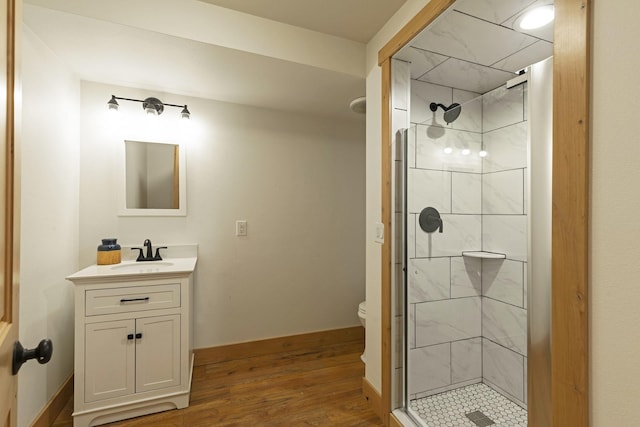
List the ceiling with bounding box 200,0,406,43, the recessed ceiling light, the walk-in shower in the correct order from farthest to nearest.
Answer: the walk-in shower < the ceiling with bounding box 200,0,406,43 < the recessed ceiling light

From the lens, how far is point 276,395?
78.2 inches

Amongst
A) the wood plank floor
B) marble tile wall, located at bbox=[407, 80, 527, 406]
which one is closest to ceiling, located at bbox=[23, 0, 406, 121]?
marble tile wall, located at bbox=[407, 80, 527, 406]

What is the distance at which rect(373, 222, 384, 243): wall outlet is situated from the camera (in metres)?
1.77

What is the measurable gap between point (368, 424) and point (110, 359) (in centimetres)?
155

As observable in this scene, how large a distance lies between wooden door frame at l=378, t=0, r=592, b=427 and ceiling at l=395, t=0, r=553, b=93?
669 millimetres

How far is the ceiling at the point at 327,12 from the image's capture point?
5.34ft

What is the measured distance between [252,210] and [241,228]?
183 mm

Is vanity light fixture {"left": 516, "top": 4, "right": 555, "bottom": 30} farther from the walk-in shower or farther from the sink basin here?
the sink basin

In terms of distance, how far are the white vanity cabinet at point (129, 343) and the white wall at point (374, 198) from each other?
1.17m

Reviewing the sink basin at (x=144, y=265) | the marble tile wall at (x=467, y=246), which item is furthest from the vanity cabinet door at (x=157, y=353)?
the marble tile wall at (x=467, y=246)

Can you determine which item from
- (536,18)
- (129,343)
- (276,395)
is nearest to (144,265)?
(129,343)

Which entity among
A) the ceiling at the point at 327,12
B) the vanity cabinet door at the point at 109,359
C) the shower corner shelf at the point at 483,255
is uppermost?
the ceiling at the point at 327,12

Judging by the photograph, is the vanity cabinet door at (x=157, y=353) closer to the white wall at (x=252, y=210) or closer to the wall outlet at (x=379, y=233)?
the white wall at (x=252, y=210)

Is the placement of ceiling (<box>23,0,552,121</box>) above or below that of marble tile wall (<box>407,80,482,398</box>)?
above
